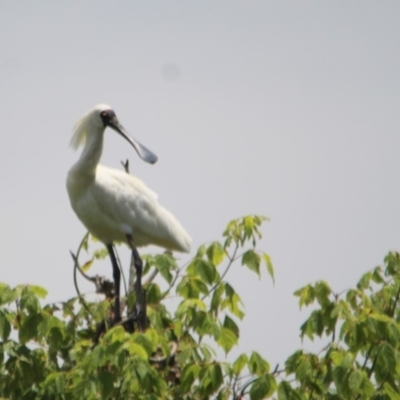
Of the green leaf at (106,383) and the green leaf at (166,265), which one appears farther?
the green leaf at (166,265)

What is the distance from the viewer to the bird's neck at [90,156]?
476 inches

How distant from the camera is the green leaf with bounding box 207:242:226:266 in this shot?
9.74m

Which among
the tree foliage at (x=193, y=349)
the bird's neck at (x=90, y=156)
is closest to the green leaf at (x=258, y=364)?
Result: the tree foliage at (x=193, y=349)

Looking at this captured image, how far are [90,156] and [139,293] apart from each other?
1695mm

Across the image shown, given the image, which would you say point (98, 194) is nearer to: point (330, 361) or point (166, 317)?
point (166, 317)

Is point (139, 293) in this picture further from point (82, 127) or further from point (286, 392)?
point (286, 392)

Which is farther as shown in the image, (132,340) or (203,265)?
(203,265)

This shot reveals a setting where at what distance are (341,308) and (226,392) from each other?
93 cm

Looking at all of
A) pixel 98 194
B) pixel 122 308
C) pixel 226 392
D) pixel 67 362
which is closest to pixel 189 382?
pixel 226 392

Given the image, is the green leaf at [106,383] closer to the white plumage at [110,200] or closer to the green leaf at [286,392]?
the green leaf at [286,392]

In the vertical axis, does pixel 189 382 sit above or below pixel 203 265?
below

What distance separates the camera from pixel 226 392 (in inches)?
360

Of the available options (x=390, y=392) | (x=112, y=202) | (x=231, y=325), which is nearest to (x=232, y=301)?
(x=231, y=325)

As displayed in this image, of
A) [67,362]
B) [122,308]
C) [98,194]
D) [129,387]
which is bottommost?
[129,387]
